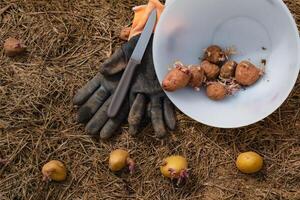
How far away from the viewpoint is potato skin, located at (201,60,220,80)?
1829mm

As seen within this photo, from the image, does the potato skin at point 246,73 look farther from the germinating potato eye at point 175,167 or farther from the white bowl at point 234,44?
the germinating potato eye at point 175,167

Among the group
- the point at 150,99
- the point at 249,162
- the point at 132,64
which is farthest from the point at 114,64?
the point at 249,162

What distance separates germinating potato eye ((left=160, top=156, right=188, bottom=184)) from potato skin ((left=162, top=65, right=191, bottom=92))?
0.85ft

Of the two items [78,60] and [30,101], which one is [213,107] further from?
[30,101]

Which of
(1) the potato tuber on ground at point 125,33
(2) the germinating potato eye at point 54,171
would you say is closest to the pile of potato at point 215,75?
(1) the potato tuber on ground at point 125,33

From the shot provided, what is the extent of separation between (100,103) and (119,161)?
22 cm

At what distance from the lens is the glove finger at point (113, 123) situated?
189 centimetres

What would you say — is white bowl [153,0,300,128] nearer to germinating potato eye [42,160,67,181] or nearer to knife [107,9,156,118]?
knife [107,9,156,118]

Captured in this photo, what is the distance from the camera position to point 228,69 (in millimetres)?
1818

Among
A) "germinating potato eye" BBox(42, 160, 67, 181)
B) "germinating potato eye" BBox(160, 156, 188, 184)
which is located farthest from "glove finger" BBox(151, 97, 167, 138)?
"germinating potato eye" BBox(42, 160, 67, 181)

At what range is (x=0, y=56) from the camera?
1979mm

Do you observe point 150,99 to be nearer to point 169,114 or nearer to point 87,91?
point 169,114

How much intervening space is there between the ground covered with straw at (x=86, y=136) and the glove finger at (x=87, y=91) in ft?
0.20

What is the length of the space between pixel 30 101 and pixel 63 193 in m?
0.36
